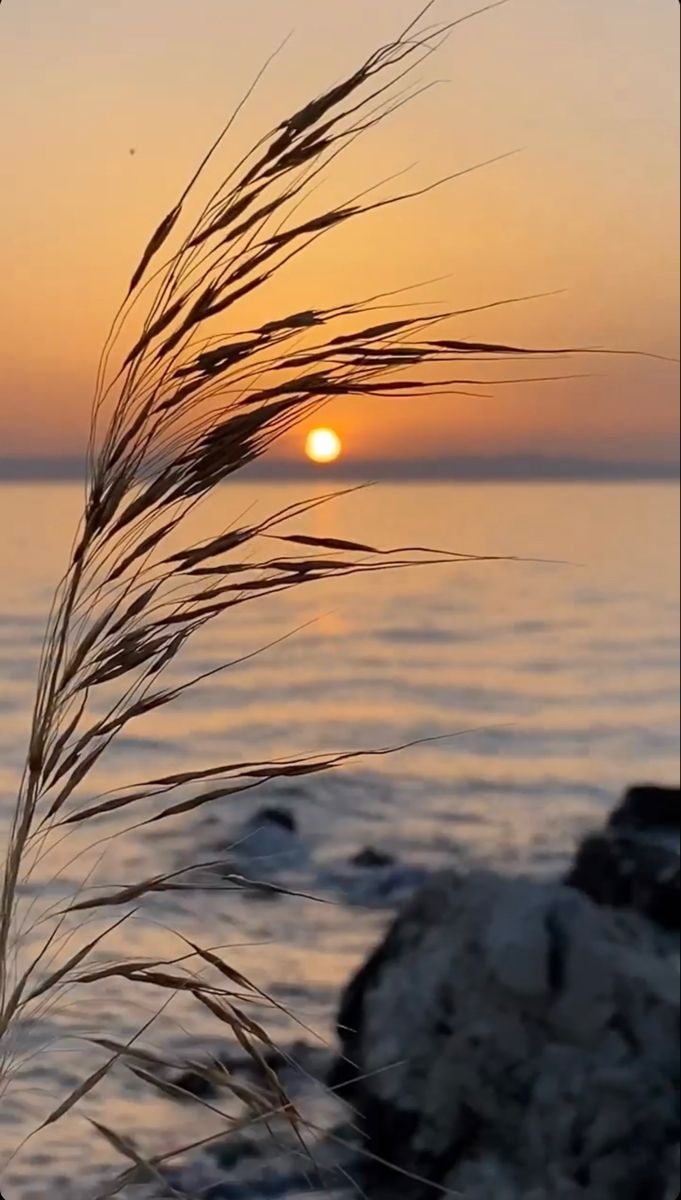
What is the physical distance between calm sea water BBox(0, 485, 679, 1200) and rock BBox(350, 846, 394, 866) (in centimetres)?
6

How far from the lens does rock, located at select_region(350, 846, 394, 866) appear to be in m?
4.54

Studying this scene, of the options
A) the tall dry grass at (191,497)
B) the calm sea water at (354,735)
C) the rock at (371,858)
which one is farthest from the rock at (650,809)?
the tall dry grass at (191,497)

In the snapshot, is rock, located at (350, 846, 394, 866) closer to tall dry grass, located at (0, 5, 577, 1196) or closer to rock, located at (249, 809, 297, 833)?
rock, located at (249, 809, 297, 833)

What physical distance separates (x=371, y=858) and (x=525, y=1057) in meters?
2.62

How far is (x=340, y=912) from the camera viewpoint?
141 inches

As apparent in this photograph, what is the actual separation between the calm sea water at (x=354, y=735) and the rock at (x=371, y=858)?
0.18ft

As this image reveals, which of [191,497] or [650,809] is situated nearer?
[191,497]

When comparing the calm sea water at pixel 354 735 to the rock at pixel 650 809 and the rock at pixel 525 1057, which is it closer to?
the rock at pixel 525 1057

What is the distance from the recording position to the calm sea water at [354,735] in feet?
4.52

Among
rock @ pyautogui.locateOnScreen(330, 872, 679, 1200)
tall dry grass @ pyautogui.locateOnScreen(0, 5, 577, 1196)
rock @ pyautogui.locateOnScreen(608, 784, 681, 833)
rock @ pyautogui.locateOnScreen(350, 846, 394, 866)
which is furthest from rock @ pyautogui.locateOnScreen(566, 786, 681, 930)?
tall dry grass @ pyautogui.locateOnScreen(0, 5, 577, 1196)

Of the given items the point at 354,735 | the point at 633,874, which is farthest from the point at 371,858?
the point at 354,735

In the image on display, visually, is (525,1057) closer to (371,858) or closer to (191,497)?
(191,497)

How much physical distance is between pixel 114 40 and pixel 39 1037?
1054 mm

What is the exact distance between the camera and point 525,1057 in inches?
78.5
